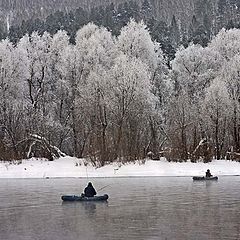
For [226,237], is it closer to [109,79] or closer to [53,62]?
[109,79]

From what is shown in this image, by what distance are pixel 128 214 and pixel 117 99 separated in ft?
106

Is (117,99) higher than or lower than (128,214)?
higher

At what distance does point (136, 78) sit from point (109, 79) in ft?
9.10

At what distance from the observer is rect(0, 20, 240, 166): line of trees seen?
55531mm

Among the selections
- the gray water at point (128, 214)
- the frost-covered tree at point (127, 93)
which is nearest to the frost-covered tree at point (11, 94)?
the frost-covered tree at point (127, 93)

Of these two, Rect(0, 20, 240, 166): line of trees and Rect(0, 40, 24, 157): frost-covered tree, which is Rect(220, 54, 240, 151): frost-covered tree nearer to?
Rect(0, 20, 240, 166): line of trees

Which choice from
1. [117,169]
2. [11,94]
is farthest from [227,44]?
[11,94]

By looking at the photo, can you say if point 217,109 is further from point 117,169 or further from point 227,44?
point 117,169

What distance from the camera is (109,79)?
55.8m

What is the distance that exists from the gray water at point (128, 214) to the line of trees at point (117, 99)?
18856 millimetres

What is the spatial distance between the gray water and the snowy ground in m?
13.3

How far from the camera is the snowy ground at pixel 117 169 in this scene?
51.3 meters

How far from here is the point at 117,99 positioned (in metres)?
56.0

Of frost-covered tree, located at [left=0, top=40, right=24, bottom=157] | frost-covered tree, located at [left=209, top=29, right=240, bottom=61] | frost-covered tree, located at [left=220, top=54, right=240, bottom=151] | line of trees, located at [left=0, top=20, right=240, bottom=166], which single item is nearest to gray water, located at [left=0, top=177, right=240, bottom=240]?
line of trees, located at [left=0, top=20, right=240, bottom=166]
